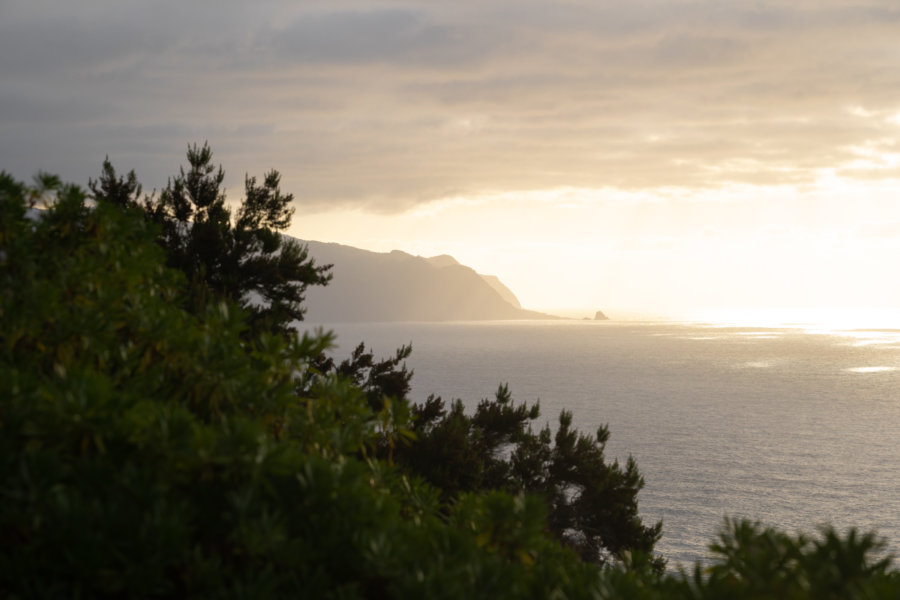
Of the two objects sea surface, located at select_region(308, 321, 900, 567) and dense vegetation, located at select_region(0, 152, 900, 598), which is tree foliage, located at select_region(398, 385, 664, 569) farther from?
dense vegetation, located at select_region(0, 152, 900, 598)

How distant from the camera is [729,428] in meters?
98.7

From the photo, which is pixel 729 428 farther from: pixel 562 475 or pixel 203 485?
pixel 203 485

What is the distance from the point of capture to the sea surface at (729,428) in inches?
2426

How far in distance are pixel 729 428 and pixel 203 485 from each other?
103 m

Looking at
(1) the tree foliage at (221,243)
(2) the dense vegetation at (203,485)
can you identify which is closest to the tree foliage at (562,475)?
(1) the tree foliage at (221,243)

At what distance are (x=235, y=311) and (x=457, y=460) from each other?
1806cm

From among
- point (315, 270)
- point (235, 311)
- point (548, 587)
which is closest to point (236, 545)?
point (548, 587)

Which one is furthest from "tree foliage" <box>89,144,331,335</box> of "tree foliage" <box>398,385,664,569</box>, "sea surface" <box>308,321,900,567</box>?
"sea surface" <box>308,321,900,567</box>

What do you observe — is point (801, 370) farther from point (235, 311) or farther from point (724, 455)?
point (235, 311)

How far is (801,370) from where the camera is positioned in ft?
560

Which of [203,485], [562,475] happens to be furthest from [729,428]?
[203,485]

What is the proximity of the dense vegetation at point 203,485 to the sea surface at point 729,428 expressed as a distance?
1034cm

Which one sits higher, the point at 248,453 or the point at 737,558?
the point at 248,453

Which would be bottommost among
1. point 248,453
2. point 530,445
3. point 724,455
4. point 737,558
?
point 724,455
